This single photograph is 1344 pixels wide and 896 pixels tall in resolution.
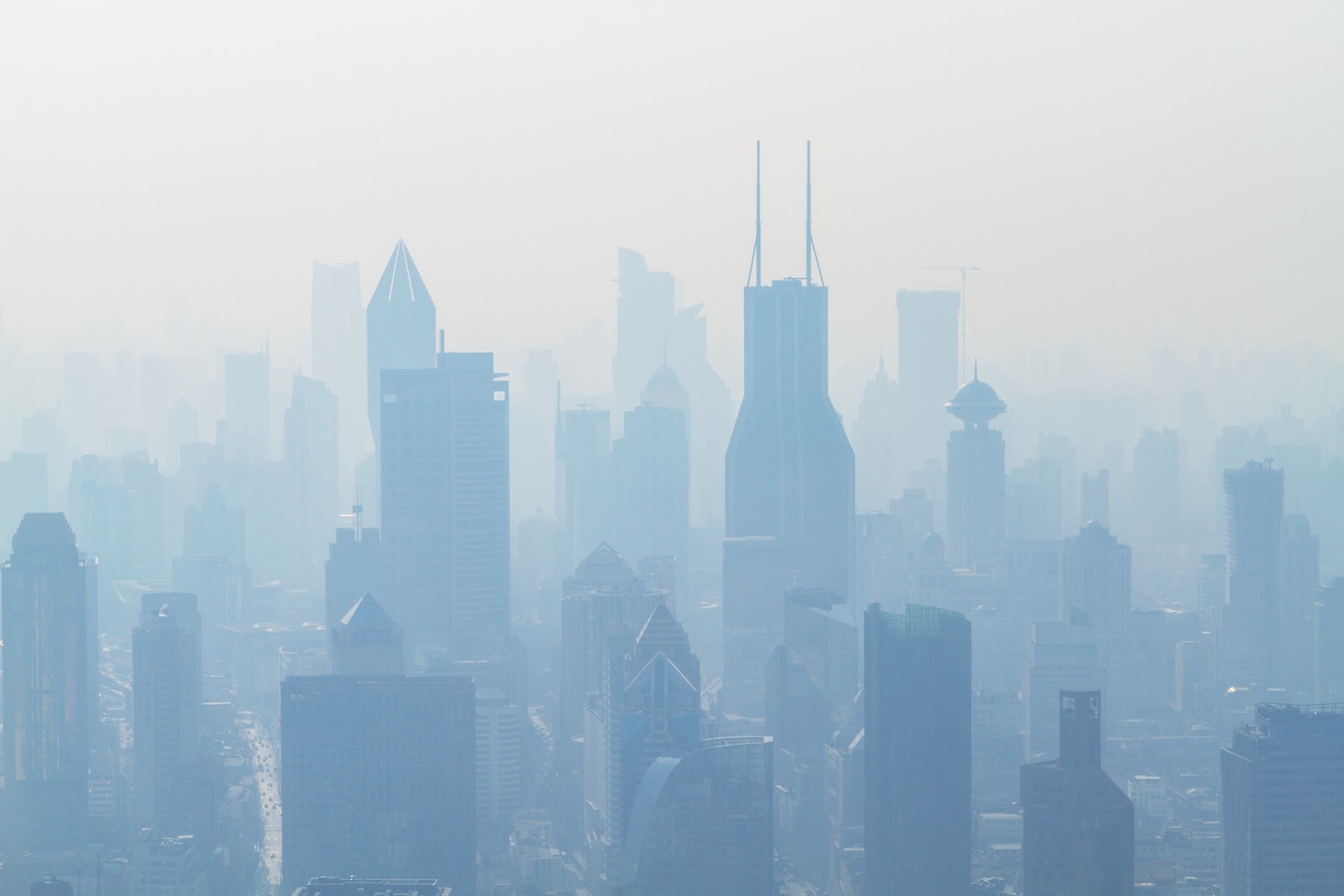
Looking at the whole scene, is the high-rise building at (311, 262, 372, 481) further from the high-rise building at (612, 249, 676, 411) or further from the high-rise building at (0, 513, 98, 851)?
the high-rise building at (0, 513, 98, 851)

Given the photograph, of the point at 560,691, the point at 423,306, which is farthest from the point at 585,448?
the point at 560,691

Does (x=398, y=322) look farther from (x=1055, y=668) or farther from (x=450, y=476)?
(x=1055, y=668)

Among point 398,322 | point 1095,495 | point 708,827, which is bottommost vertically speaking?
point 708,827

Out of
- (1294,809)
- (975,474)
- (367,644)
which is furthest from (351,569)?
(1294,809)

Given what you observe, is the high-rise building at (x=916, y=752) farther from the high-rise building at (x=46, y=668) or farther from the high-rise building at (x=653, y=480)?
the high-rise building at (x=653, y=480)

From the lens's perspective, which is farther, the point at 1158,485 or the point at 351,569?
the point at 1158,485

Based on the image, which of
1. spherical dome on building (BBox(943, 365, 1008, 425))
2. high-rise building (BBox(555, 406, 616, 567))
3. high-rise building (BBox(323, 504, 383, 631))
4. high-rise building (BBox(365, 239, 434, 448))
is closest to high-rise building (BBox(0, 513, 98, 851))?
A: high-rise building (BBox(323, 504, 383, 631))
